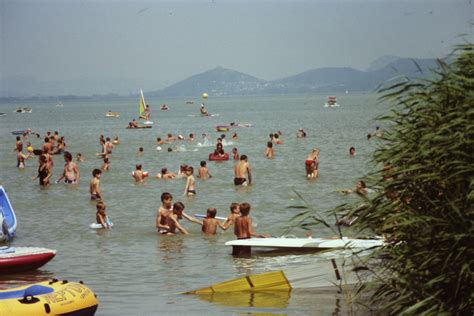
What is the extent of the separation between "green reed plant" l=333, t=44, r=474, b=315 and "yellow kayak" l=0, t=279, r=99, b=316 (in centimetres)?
328

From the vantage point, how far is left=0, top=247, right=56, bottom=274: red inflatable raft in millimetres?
13023

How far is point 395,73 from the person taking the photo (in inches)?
351

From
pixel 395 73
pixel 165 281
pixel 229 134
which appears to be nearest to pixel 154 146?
pixel 229 134

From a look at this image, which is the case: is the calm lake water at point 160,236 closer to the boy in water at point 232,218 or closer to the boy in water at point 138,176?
the boy in water at point 232,218

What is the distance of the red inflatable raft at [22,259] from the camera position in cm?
1302

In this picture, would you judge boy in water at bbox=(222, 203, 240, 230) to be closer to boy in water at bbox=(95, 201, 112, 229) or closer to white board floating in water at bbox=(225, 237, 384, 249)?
white board floating in water at bbox=(225, 237, 384, 249)

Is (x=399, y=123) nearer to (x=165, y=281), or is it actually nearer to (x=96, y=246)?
(x=165, y=281)

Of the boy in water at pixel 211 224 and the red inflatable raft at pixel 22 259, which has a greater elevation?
the red inflatable raft at pixel 22 259

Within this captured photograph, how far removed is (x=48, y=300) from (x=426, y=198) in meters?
4.26

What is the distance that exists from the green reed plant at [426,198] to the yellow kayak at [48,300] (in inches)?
129

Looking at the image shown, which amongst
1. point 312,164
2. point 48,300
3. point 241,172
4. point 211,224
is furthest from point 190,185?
point 48,300

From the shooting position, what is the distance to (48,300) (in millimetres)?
9672

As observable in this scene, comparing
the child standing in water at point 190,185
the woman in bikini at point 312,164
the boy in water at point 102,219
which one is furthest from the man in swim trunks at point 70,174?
the boy in water at point 102,219

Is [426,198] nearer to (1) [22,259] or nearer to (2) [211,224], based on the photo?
(1) [22,259]
